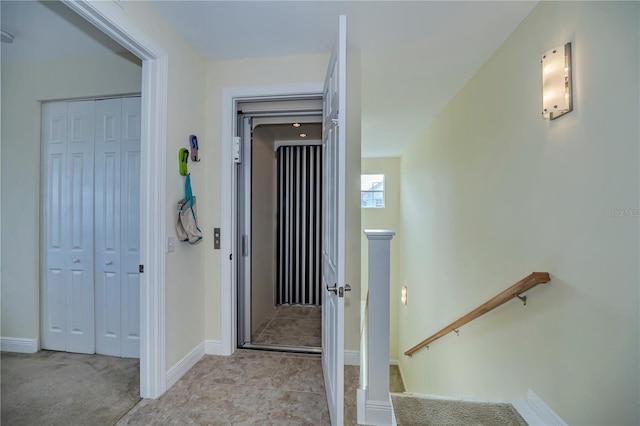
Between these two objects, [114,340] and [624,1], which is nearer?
[624,1]

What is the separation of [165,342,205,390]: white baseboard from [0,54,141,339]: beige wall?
149 cm

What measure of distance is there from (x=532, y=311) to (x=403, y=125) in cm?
327

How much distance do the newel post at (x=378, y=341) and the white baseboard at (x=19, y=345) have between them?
2.83 m

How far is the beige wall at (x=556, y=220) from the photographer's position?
47.5 inches

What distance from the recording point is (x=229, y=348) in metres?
2.29

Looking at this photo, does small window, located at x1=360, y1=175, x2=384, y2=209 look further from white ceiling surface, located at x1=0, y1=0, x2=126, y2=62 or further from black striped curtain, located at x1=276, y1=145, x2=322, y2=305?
white ceiling surface, located at x1=0, y1=0, x2=126, y2=62

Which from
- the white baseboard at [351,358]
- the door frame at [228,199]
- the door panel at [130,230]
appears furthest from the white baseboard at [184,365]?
the white baseboard at [351,358]

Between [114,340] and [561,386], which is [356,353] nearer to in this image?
[561,386]

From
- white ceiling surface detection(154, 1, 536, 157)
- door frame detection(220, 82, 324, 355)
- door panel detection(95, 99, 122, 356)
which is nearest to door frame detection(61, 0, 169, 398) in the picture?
white ceiling surface detection(154, 1, 536, 157)

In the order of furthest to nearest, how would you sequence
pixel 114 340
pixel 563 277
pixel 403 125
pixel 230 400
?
1. pixel 403 125
2. pixel 114 340
3. pixel 230 400
4. pixel 563 277

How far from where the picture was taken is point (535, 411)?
68.1 inches

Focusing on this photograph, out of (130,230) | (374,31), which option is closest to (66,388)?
(130,230)

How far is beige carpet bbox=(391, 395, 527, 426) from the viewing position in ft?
5.91

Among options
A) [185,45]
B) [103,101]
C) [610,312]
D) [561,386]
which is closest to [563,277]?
[610,312]
